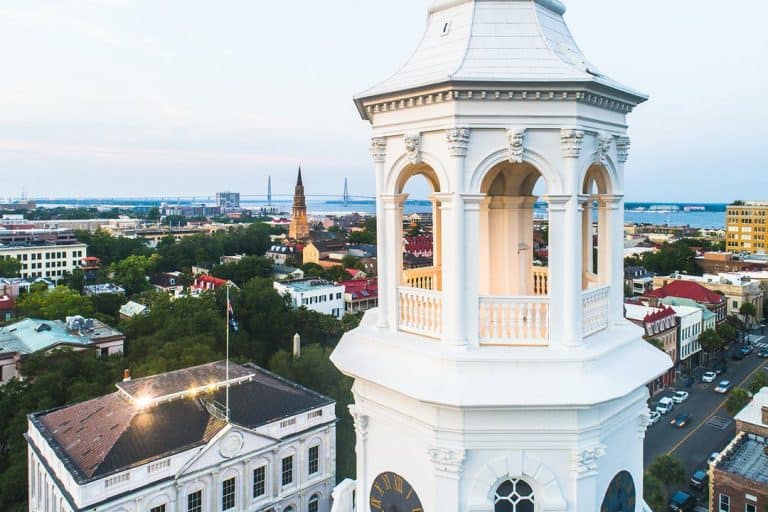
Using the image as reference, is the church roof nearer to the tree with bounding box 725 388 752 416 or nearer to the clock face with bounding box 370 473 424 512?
the clock face with bounding box 370 473 424 512

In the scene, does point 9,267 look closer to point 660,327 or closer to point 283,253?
point 283,253

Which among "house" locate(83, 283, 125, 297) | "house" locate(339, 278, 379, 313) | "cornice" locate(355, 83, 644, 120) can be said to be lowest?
"house" locate(339, 278, 379, 313)

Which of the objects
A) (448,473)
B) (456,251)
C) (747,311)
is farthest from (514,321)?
(747,311)

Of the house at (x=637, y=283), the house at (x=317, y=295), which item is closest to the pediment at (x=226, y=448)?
the house at (x=317, y=295)

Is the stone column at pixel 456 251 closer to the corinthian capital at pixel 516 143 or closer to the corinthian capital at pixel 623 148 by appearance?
the corinthian capital at pixel 516 143

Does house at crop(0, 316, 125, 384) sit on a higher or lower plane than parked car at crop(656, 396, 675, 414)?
higher

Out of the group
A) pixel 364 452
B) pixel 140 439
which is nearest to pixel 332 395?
pixel 140 439

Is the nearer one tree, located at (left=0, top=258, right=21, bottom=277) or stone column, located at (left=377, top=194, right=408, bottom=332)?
stone column, located at (left=377, top=194, right=408, bottom=332)

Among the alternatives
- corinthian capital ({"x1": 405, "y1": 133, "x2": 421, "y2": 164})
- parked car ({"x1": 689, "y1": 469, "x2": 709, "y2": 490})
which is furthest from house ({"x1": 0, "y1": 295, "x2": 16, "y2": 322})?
corinthian capital ({"x1": 405, "y1": 133, "x2": 421, "y2": 164})
